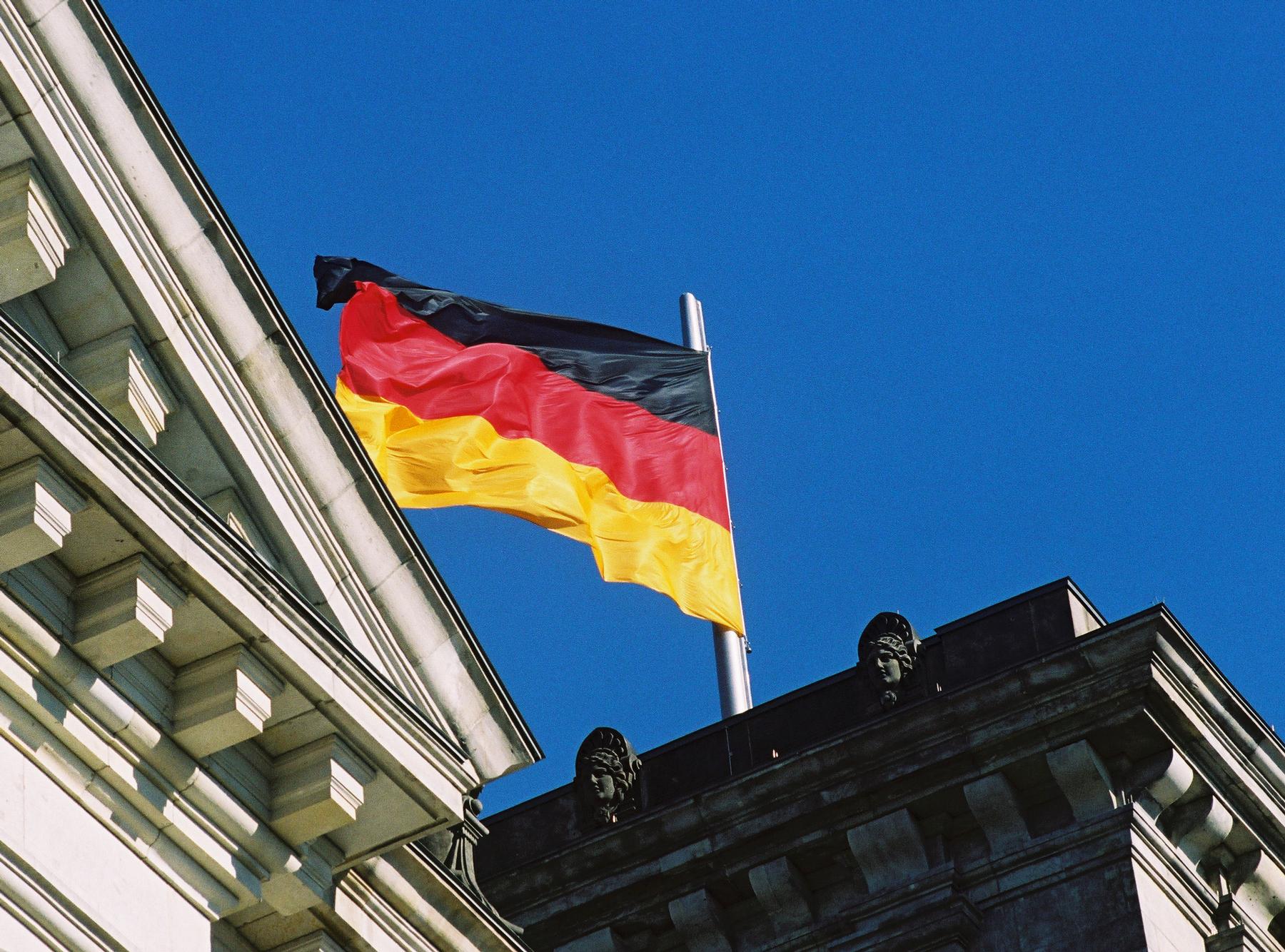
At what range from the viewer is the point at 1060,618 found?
25.4m

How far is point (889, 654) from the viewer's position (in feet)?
85.5

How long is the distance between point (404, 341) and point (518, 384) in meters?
1.39

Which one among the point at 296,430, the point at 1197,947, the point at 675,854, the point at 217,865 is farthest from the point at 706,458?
the point at 217,865

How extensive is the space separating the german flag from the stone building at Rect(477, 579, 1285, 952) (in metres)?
2.93

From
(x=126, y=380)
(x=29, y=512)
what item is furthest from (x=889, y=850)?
(x=29, y=512)

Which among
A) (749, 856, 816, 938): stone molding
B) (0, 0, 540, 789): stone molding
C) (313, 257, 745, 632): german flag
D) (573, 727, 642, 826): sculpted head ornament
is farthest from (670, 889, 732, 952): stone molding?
(0, 0, 540, 789): stone molding

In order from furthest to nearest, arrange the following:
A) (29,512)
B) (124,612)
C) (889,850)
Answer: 1. (889,850)
2. (124,612)
3. (29,512)

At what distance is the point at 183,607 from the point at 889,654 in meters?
11.0

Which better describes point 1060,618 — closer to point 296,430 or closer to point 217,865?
point 296,430

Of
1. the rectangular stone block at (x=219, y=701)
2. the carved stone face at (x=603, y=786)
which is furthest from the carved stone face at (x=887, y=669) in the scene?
the rectangular stone block at (x=219, y=701)

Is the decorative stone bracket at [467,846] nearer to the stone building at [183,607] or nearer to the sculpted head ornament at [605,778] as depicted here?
the stone building at [183,607]

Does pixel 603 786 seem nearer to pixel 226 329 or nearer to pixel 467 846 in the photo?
pixel 467 846

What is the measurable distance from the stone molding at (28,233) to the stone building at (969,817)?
9962 mm

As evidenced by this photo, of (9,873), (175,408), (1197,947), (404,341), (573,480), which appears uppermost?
(404,341)
